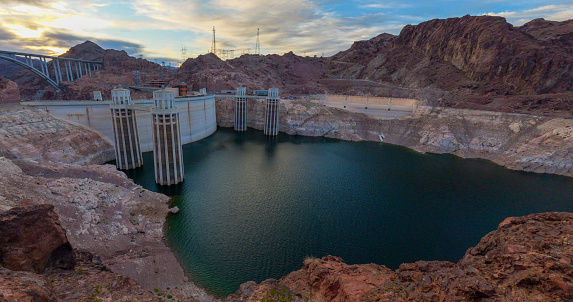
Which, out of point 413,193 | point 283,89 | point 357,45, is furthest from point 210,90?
point 357,45

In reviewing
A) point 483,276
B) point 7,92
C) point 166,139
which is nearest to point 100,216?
point 166,139

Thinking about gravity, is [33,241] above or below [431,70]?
below

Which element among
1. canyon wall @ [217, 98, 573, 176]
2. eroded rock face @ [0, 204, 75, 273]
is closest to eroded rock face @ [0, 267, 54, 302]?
eroded rock face @ [0, 204, 75, 273]

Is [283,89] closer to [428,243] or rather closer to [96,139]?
[96,139]

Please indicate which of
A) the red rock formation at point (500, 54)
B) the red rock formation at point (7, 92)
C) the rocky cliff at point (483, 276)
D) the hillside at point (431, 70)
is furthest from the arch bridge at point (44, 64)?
the red rock formation at point (500, 54)

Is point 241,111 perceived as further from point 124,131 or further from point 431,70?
point 431,70

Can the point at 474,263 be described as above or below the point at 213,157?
above
